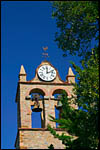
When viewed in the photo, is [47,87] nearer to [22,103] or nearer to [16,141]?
[22,103]

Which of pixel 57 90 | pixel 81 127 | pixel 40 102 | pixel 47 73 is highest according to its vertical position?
pixel 47 73

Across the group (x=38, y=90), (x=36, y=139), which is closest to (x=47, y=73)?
(x=38, y=90)

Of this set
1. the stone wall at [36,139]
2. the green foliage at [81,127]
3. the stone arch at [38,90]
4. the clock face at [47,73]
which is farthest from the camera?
the clock face at [47,73]

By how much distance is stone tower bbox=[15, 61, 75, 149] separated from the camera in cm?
2706

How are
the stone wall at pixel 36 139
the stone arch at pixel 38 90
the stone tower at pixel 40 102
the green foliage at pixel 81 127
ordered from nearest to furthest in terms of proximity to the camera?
the green foliage at pixel 81 127, the stone wall at pixel 36 139, the stone tower at pixel 40 102, the stone arch at pixel 38 90

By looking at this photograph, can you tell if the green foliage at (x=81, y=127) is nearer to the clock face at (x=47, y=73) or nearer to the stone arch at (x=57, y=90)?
the stone arch at (x=57, y=90)

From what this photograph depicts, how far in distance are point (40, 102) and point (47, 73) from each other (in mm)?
1952

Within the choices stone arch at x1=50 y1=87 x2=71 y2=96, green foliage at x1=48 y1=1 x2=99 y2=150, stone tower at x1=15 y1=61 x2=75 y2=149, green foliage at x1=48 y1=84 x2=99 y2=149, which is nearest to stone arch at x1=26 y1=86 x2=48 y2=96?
stone tower at x1=15 y1=61 x2=75 y2=149

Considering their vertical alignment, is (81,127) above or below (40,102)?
below

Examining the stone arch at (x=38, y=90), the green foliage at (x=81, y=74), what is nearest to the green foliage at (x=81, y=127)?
the green foliage at (x=81, y=74)

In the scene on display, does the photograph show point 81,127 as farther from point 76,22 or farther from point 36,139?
point 36,139

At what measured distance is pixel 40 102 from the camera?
2869 cm

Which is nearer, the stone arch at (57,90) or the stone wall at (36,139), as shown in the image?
the stone wall at (36,139)

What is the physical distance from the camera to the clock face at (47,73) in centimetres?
2909
